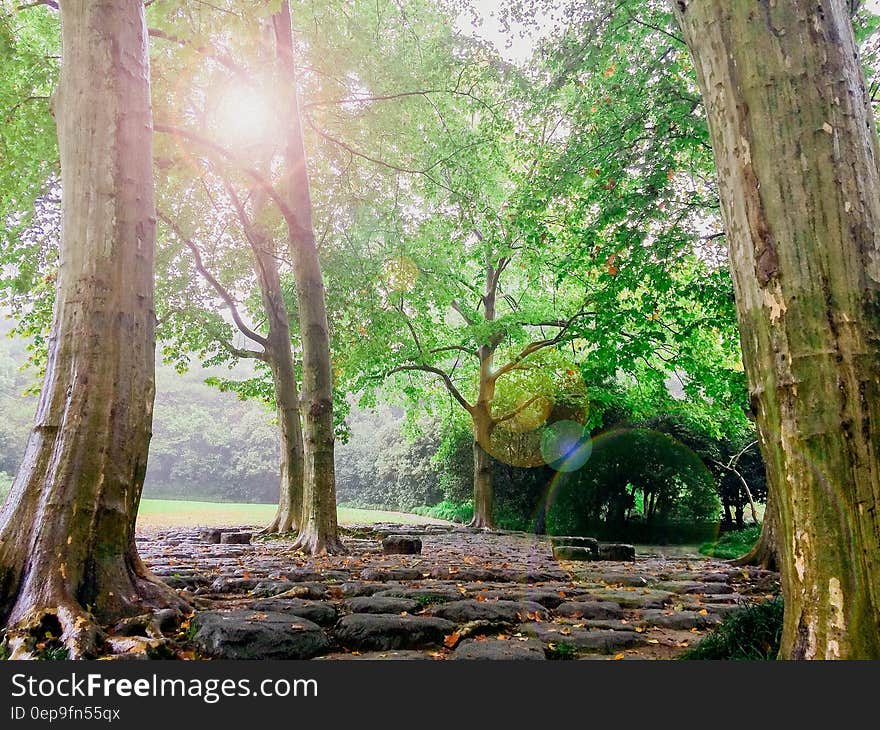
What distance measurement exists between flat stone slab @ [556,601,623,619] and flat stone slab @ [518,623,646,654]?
568mm

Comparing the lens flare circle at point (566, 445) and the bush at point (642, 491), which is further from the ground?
the lens flare circle at point (566, 445)

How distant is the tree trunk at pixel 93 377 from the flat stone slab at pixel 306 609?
0.58 meters

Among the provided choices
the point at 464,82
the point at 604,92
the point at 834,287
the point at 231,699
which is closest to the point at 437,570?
the point at 231,699

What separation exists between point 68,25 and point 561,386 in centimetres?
1364

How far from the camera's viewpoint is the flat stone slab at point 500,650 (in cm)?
281

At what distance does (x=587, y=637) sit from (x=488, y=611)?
753mm

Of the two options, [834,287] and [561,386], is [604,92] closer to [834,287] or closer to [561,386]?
[834,287]

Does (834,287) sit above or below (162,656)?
above

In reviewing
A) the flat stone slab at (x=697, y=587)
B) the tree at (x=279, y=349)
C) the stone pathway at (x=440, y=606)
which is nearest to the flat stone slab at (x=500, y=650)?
the stone pathway at (x=440, y=606)

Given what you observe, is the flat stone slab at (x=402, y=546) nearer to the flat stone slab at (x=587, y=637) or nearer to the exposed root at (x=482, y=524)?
A: the flat stone slab at (x=587, y=637)

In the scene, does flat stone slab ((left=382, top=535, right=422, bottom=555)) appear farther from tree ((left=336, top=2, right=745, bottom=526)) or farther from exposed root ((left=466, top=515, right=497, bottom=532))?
exposed root ((left=466, top=515, right=497, bottom=532))

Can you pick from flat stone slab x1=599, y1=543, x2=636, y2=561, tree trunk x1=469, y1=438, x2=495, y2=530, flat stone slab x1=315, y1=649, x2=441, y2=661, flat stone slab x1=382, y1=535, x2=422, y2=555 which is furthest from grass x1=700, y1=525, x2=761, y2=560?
flat stone slab x1=315, y1=649, x2=441, y2=661

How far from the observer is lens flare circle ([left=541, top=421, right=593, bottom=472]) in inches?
596

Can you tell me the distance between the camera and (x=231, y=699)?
2.22m
